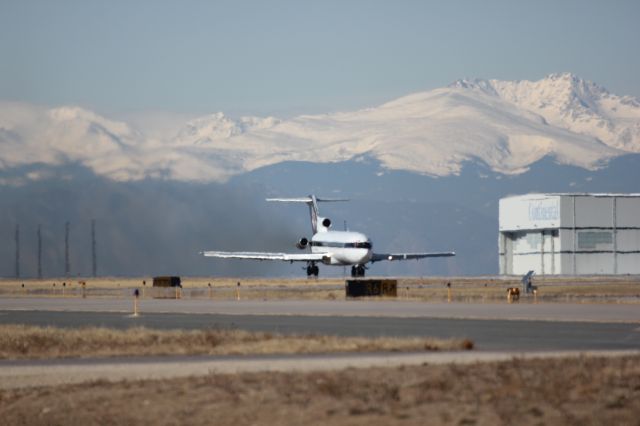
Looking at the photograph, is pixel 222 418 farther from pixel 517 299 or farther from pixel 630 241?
pixel 630 241

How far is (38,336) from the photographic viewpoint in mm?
45750

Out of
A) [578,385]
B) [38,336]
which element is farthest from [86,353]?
[578,385]

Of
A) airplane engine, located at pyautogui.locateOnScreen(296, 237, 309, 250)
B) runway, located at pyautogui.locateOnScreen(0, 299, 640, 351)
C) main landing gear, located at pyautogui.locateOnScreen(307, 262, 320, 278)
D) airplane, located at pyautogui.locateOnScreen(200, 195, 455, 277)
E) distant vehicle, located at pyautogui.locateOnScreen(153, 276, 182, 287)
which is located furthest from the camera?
airplane engine, located at pyautogui.locateOnScreen(296, 237, 309, 250)

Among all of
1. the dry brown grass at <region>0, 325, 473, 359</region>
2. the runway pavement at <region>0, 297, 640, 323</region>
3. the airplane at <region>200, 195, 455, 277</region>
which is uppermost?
the airplane at <region>200, 195, 455, 277</region>

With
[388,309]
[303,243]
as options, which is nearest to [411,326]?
[388,309]

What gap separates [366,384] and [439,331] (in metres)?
20.9

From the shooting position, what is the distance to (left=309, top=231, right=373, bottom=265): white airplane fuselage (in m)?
134

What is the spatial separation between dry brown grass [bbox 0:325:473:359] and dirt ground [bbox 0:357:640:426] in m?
7.69

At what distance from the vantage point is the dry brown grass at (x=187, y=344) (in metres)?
39.4

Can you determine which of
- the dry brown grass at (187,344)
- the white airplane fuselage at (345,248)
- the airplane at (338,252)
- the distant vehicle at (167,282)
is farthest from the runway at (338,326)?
the airplane at (338,252)

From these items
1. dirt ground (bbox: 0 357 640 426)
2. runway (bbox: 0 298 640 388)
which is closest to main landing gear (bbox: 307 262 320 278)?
runway (bbox: 0 298 640 388)

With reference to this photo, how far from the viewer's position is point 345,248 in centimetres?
13488

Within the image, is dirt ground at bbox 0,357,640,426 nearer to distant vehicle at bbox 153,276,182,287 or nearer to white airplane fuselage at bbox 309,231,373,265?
distant vehicle at bbox 153,276,182,287

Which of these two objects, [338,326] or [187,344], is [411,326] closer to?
[338,326]
